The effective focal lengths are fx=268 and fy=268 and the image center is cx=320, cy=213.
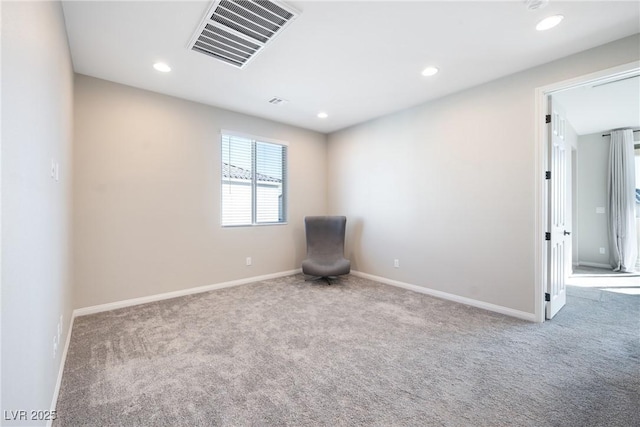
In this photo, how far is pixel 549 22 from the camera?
2135 mm

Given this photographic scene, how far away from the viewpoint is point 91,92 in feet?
9.91

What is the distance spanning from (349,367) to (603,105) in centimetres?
513

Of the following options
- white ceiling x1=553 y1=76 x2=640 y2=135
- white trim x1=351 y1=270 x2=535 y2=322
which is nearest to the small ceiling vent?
white ceiling x1=553 y1=76 x2=640 y2=135

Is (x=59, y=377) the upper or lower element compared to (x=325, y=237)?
lower

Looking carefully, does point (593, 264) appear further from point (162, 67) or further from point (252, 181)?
point (162, 67)

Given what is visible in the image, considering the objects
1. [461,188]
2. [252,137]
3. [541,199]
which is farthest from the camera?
[252,137]

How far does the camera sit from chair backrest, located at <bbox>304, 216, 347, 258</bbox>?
456 cm

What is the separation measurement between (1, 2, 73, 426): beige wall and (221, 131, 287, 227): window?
7.30 feet

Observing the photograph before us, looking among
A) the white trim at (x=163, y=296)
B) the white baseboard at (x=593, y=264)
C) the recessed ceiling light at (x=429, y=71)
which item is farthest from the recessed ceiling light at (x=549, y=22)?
the white baseboard at (x=593, y=264)

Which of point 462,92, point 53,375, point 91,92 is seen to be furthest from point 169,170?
point 462,92

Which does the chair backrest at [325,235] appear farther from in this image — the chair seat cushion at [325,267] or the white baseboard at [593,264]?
the white baseboard at [593,264]

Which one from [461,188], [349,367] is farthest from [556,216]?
[349,367]

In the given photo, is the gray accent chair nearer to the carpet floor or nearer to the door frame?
the carpet floor

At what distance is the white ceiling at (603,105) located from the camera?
131 inches
